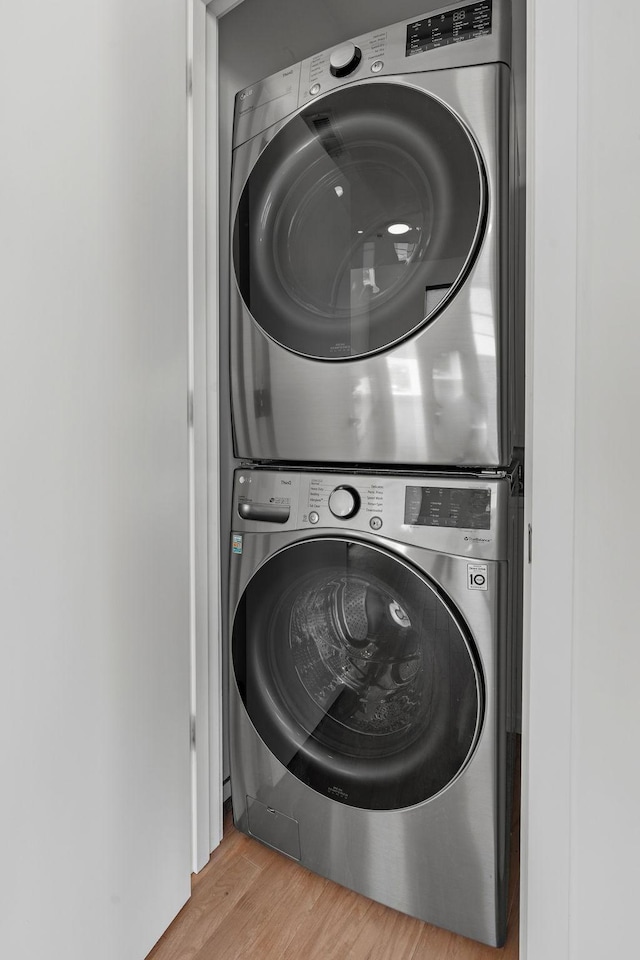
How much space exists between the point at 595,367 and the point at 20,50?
33.1 inches

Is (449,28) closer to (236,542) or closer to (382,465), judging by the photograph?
(382,465)

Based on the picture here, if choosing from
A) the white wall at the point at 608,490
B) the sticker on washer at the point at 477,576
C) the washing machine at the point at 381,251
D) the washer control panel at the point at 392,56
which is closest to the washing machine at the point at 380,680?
the sticker on washer at the point at 477,576

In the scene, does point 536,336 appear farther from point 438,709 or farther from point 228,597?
point 228,597

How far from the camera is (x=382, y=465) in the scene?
3.62 ft

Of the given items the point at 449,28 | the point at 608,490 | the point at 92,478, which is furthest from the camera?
the point at 449,28

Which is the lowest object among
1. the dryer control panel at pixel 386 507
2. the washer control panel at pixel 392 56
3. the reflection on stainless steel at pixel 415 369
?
the dryer control panel at pixel 386 507

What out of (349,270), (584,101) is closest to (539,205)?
(584,101)

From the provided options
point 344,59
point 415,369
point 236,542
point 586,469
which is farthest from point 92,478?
point 344,59

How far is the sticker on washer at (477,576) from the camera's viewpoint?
950 millimetres

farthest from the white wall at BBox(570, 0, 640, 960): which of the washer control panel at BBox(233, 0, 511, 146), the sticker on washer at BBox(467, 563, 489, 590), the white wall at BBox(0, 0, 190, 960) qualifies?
the white wall at BBox(0, 0, 190, 960)

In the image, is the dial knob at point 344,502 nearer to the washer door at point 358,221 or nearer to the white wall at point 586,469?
the washer door at point 358,221

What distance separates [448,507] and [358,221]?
0.62 metres

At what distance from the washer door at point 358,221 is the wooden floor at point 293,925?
118 cm

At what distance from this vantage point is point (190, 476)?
3.93 ft
